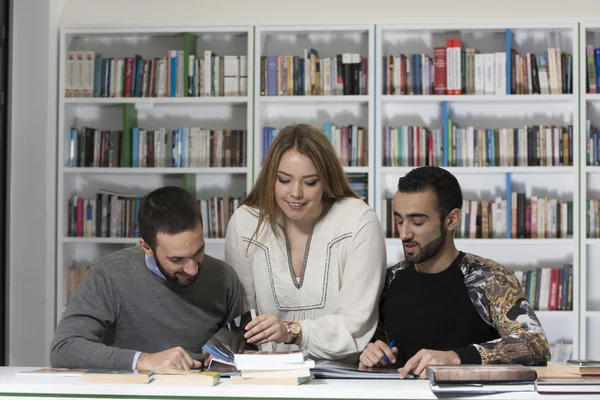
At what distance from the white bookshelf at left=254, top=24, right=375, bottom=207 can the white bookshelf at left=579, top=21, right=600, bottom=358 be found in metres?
A: 1.19

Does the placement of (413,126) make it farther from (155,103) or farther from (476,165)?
(155,103)

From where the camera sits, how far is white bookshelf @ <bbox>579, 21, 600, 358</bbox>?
4.60 m

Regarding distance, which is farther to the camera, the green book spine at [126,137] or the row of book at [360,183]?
the green book spine at [126,137]

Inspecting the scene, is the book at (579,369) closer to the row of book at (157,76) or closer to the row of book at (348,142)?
the row of book at (348,142)

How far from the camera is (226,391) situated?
6.03 ft

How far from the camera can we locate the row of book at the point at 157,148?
15.9 ft

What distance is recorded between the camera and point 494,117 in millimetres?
4895

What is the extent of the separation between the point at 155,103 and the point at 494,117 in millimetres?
1975

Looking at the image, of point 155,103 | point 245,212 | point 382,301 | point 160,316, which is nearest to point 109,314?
point 160,316

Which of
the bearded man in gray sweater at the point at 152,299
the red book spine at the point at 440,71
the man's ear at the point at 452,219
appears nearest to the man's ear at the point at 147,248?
the bearded man in gray sweater at the point at 152,299

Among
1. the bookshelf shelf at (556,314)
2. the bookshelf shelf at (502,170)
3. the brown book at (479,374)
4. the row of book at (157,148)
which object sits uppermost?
the row of book at (157,148)

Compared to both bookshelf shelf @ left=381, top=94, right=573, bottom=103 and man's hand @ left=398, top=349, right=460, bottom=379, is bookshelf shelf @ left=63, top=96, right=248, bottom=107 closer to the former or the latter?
bookshelf shelf @ left=381, top=94, right=573, bottom=103

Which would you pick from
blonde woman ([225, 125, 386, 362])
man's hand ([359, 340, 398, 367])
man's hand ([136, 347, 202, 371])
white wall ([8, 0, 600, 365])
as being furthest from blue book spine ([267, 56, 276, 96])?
man's hand ([136, 347, 202, 371])

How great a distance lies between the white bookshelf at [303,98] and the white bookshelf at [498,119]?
0.15 m
